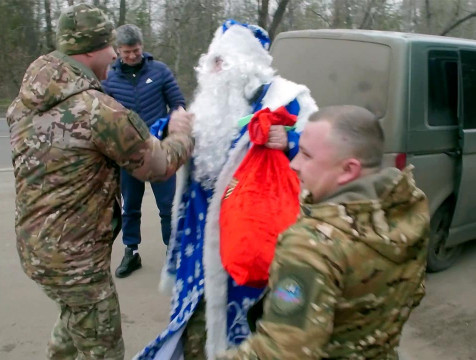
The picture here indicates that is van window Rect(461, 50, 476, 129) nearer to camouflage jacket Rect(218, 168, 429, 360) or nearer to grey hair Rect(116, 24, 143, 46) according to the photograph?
grey hair Rect(116, 24, 143, 46)

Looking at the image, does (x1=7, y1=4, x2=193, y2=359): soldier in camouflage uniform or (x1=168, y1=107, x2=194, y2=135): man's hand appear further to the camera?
(x1=168, y1=107, x2=194, y2=135): man's hand

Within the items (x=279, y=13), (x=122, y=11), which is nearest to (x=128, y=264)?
(x=279, y=13)

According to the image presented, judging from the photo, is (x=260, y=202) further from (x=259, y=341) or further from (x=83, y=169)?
(x=259, y=341)

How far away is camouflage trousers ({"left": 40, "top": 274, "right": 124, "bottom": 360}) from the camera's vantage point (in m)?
2.37

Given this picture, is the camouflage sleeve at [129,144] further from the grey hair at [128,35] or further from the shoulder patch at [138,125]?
the grey hair at [128,35]

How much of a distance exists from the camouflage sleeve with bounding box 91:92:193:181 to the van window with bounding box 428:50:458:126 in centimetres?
245

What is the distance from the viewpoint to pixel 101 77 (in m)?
2.43

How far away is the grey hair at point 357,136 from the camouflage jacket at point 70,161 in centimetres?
102

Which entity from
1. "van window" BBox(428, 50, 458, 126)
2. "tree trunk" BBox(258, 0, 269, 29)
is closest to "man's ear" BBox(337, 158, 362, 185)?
"van window" BBox(428, 50, 458, 126)

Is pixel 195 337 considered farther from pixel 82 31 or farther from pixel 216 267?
pixel 82 31

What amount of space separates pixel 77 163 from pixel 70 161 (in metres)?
0.03

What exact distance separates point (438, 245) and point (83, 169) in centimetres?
335

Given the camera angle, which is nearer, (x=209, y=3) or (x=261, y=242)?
(x=261, y=242)

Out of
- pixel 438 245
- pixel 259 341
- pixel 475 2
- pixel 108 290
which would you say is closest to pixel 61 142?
pixel 108 290
